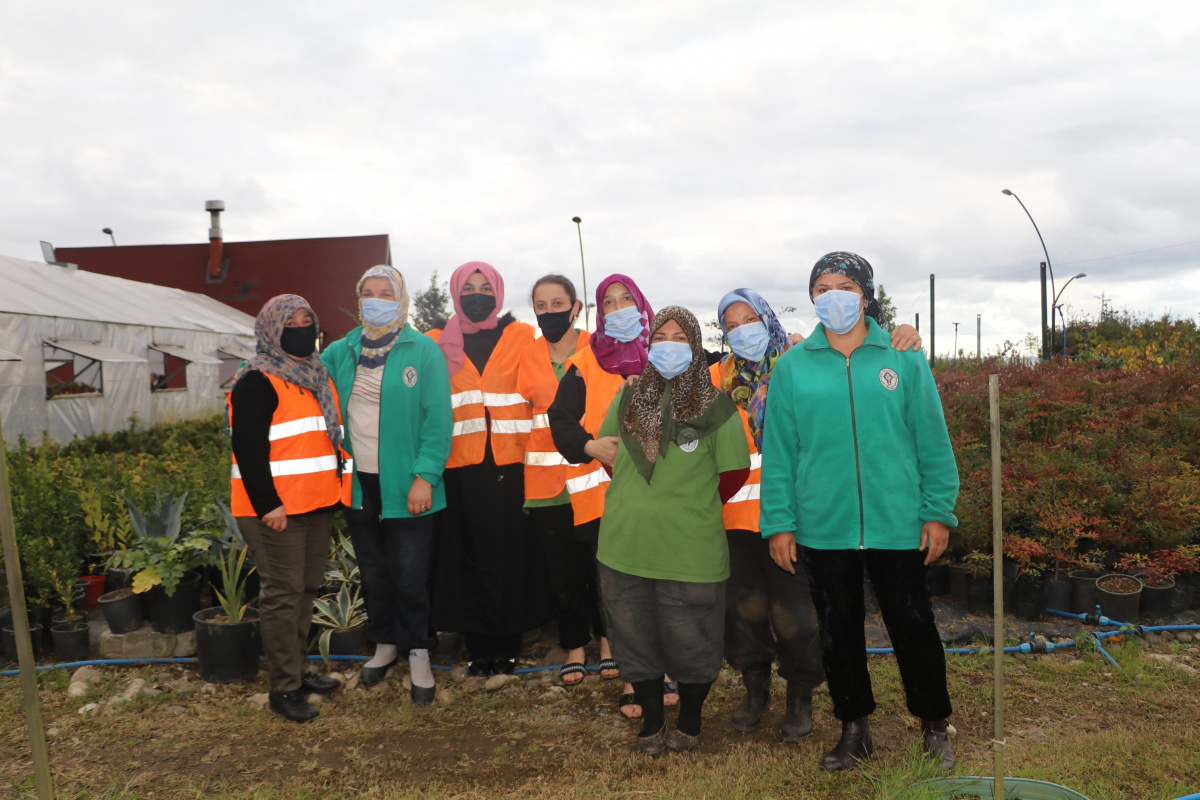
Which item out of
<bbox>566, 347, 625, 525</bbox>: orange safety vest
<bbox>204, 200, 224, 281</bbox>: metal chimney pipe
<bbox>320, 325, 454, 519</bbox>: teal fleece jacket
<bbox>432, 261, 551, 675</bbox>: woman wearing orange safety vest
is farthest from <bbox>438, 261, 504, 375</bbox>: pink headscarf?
<bbox>204, 200, 224, 281</bbox>: metal chimney pipe

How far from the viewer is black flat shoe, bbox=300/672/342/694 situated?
407 cm

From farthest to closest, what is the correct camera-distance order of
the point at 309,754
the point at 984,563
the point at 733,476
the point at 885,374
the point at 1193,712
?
the point at 984,563 → the point at 1193,712 → the point at 309,754 → the point at 733,476 → the point at 885,374

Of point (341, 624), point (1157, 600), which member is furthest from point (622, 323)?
point (1157, 600)

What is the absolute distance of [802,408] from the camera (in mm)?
3035

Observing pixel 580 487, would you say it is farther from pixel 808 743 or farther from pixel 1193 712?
pixel 1193 712

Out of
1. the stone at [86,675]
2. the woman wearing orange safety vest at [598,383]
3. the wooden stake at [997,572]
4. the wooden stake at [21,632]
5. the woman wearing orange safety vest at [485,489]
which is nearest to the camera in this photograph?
the wooden stake at [21,632]

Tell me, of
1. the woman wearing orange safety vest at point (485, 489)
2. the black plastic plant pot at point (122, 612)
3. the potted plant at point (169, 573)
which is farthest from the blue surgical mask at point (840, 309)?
the black plastic plant pot at point (122, 612)

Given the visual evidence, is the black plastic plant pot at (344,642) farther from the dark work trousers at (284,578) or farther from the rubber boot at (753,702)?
the rubber boot at (753,702)

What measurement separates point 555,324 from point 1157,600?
4376 mm

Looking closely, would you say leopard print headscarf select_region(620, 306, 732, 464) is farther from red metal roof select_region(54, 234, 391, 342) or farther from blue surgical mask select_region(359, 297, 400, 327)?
red metal roof select_region(54, 234, 391, 342)

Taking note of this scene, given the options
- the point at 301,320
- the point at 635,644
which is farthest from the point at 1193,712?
the point at 301,320

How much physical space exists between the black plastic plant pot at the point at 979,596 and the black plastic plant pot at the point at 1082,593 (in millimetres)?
547

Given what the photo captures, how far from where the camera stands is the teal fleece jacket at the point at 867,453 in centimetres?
293

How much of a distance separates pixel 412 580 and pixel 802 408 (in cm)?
221
